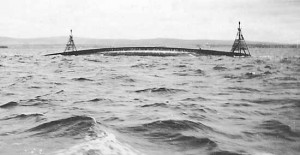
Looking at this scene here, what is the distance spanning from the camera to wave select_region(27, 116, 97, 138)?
8688 mm

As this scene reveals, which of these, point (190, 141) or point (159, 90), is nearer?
point (190, 141)

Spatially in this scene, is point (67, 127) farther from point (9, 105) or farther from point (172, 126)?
point (9, 105)

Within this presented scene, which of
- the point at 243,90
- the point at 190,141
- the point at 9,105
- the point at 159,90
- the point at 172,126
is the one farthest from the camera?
the point at 243,90

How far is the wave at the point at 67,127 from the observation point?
8.69m

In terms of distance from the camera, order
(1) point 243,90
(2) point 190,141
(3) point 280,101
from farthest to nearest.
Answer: (1) point 243,90
(3) point 280,101
(2) point 190,141

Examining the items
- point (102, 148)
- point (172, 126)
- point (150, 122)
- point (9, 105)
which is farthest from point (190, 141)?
point (9, 105)

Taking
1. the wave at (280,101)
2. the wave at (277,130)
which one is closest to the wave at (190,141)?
the wave at (277,130)

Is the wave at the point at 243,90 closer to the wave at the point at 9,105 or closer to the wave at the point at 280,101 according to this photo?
the wave at the point at 280,101

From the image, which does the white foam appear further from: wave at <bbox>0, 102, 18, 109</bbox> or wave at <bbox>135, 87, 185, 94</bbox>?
wave at <bbox>135, 87, 185, 94</bbox>

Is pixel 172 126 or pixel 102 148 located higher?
pixel 102 148

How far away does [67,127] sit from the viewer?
366 inches

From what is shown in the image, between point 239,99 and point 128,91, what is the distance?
20.2 ft

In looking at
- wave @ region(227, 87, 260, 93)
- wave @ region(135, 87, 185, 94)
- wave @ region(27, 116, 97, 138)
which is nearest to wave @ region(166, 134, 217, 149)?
wave @ region(27, 116, 97, 138)

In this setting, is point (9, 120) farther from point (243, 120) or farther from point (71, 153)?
point (243, 120)
